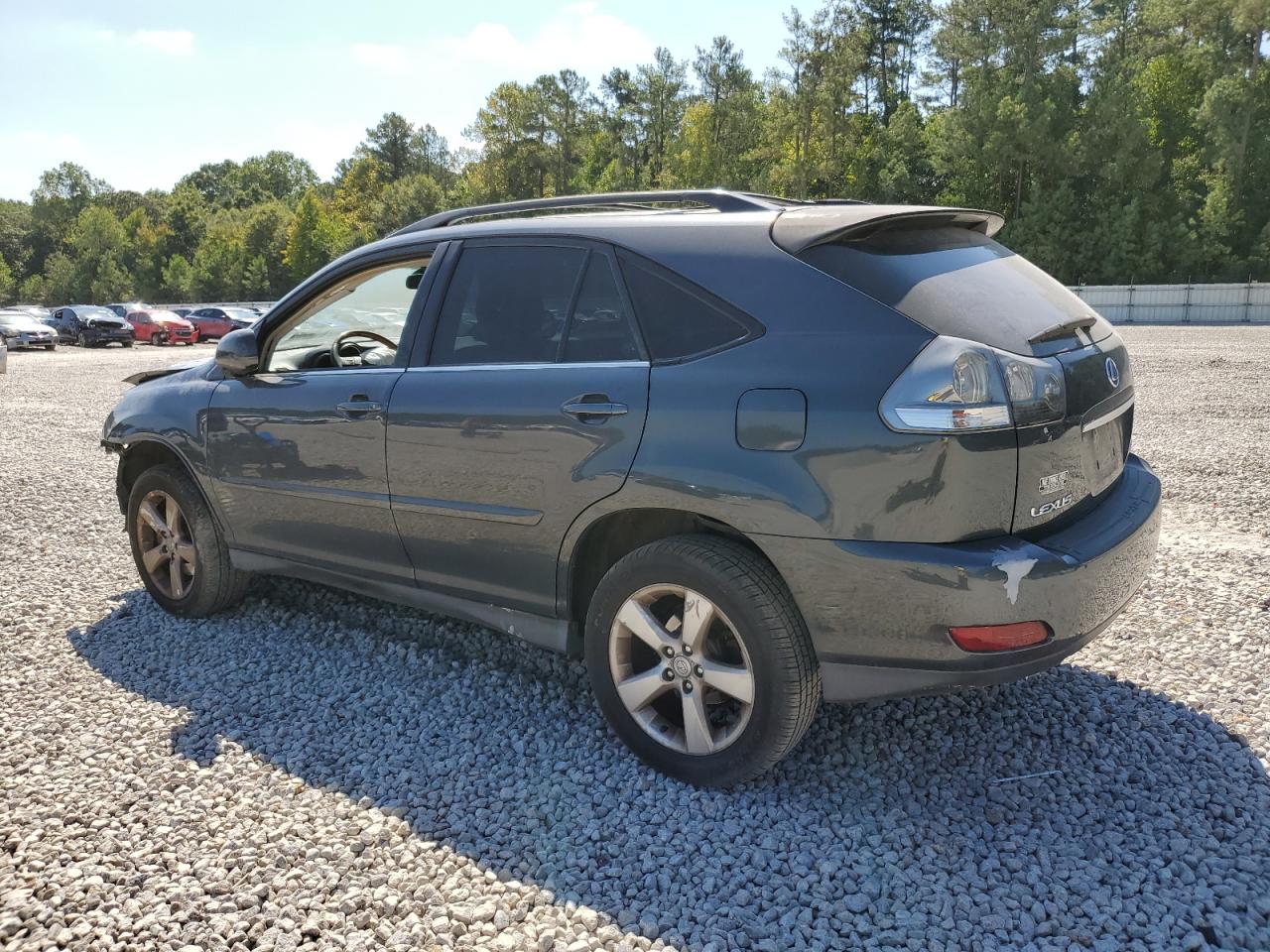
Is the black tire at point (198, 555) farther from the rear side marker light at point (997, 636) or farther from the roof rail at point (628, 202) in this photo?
the rear side marker light at point (997, 636)

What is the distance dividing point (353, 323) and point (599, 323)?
6.07 ft

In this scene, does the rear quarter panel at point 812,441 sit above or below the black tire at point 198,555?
above

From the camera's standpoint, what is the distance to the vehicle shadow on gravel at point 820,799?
2.46 m

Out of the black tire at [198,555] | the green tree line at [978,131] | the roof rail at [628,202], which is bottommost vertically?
the black tire at [198,555]

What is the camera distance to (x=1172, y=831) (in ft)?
9.05

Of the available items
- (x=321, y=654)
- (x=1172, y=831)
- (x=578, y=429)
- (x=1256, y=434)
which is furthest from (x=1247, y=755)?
(x=1256, y=434)

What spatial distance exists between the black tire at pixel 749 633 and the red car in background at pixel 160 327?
1543 inches

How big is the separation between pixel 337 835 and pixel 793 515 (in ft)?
5.32

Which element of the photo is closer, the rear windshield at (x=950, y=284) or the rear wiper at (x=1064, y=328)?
the rear windshield at (x=950, y=284)

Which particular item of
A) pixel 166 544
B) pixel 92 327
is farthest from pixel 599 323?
pixel 92 327

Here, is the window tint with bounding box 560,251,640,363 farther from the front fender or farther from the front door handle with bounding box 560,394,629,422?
the front fender

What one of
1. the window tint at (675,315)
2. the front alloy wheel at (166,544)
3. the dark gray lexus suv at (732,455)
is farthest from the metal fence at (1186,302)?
the window tint at (675,315)

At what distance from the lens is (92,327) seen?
3541cm

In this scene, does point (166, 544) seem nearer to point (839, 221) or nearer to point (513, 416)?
point (513, 416)
